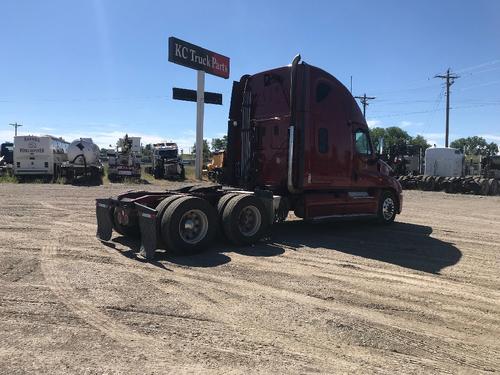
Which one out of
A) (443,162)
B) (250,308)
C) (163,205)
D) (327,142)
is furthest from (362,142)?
(443,162)

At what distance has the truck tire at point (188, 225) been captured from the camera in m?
7.77

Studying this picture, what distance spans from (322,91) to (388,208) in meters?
3.92

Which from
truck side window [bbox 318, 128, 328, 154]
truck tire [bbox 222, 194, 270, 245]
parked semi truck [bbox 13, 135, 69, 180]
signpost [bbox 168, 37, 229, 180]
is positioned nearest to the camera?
truck tire [bbox 222, 194, 270, 245]

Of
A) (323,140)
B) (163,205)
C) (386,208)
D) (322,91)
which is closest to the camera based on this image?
(163,205)

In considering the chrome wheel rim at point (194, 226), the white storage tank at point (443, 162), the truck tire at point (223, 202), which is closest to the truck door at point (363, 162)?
the truck tire at point (223, 202)

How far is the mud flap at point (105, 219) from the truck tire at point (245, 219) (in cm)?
219

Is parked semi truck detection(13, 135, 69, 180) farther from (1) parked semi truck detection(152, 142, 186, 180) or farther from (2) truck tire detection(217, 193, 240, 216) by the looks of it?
(2) truck tire detection(217, 193, 240, 216)

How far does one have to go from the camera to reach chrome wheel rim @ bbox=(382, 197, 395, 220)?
12344 mm

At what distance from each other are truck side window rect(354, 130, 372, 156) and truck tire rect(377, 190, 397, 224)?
1.40m

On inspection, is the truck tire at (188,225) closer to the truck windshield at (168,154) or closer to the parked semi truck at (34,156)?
the parked semi truck at (34,156)

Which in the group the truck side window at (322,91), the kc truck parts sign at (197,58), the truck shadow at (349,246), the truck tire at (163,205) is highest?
the kc truck parts sign at (197,58)

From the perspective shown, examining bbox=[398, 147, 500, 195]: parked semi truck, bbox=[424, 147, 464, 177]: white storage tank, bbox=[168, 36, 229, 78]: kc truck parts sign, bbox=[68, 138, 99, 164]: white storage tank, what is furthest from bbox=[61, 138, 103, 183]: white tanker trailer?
bbox=[424, 147, 464, 177]: white storage tank

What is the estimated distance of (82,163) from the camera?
31328mm

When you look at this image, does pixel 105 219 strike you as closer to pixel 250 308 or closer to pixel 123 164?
pixel 250 308
